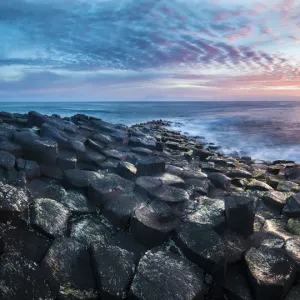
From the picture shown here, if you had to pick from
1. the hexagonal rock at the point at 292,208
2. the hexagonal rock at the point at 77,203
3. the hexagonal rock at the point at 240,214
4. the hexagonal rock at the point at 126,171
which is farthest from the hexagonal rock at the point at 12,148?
the hexagonal rock at the point at 292,208

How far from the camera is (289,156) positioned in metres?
13.8

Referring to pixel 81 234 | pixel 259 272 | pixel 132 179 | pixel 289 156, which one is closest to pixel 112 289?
pixel 81 234

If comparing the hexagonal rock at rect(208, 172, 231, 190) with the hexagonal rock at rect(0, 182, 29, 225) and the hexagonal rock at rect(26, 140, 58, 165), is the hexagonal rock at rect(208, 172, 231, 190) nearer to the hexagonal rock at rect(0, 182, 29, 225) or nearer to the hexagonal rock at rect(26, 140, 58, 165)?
the hexagonal rock at rect(26, 140, 58, 165)

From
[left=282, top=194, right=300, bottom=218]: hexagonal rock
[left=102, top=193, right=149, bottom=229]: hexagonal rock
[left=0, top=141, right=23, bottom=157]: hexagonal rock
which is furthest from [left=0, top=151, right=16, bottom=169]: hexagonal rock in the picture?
[left=282, top=194, right=300, bottom=218]: hexagonal rock

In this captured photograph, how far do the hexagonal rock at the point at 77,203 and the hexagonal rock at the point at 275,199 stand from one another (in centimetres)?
339

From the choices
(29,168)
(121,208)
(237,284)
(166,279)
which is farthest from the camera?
(29,168)

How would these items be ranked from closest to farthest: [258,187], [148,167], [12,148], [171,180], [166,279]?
[166,279]
[12,148]
[171,180]
[148,167]
[258,187]

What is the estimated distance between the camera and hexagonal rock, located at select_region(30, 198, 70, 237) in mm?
3146

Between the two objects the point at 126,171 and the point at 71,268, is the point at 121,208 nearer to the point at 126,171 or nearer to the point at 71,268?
the point at 71,268

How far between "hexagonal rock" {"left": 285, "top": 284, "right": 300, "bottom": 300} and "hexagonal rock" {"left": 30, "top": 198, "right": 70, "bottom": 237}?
106 inches

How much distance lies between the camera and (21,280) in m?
2.24

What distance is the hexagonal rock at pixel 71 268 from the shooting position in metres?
2.50

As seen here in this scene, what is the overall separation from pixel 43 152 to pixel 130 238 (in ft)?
8.65

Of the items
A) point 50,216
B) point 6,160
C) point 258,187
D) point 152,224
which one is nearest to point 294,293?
point 152,224
